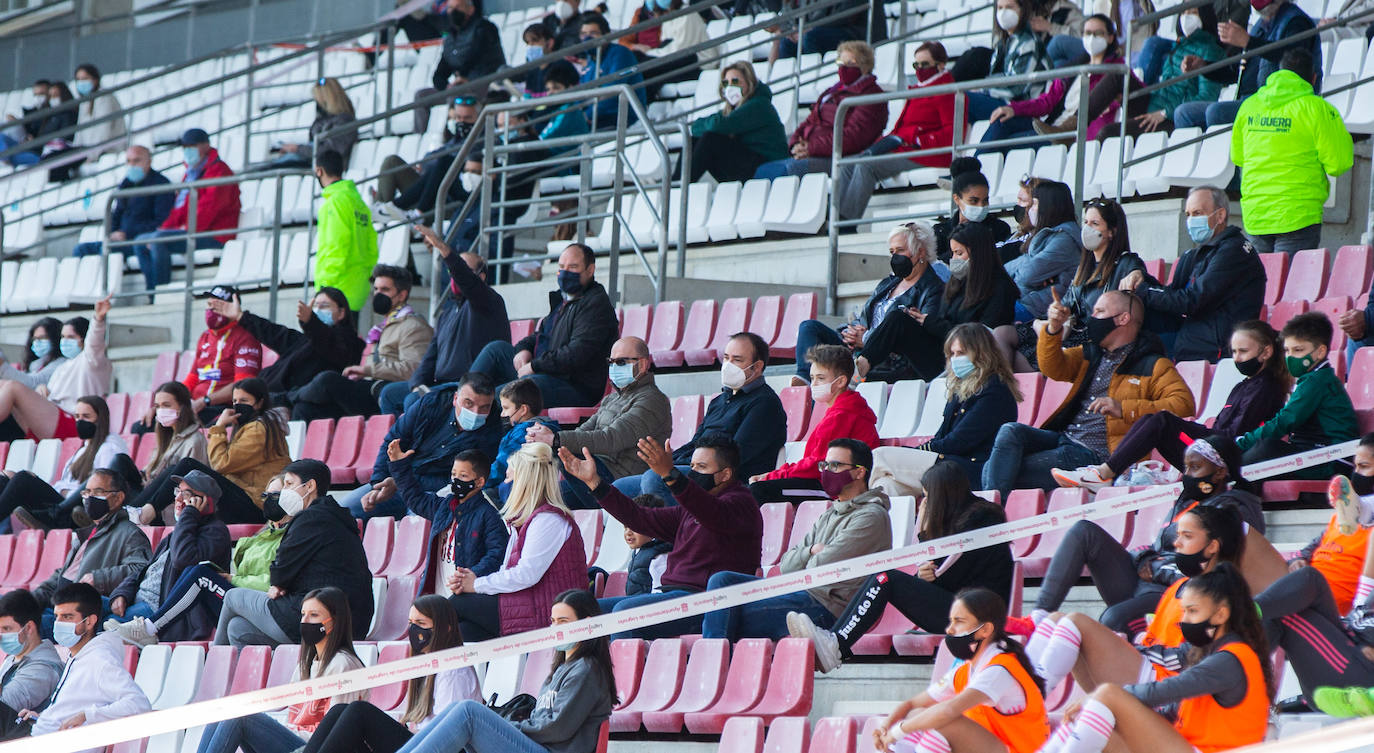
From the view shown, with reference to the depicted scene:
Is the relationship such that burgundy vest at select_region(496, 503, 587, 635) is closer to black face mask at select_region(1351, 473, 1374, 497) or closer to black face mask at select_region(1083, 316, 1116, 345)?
black face mask at select_region(1083, 316, 1116, 345)

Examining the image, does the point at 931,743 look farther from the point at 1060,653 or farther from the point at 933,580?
the point at 933,580

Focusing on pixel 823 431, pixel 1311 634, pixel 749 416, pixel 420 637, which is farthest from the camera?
pixel 749 416

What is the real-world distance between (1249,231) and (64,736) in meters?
5.69

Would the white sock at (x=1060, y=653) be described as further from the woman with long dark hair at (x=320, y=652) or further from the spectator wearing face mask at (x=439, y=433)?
the spectator wearing face mask at (x=439, y=433)

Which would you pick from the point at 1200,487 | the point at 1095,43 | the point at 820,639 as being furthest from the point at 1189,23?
the point at 820,639

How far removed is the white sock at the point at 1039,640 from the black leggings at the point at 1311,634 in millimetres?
559

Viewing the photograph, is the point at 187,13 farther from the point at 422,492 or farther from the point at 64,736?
the point at 64,736

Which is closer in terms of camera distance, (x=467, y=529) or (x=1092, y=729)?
(x=1092, y=729)

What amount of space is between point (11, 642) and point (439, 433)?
6.41ft

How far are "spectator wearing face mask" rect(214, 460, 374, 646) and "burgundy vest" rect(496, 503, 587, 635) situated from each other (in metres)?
0.82

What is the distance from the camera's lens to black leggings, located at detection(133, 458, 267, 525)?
9516 mm

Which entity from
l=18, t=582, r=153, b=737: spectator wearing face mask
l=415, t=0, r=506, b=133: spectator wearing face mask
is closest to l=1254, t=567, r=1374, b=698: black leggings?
l=18, t=582, r=153, b=737: spectator wearing face mask

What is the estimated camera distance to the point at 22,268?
49.5 feet

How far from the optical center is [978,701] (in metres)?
5.52
